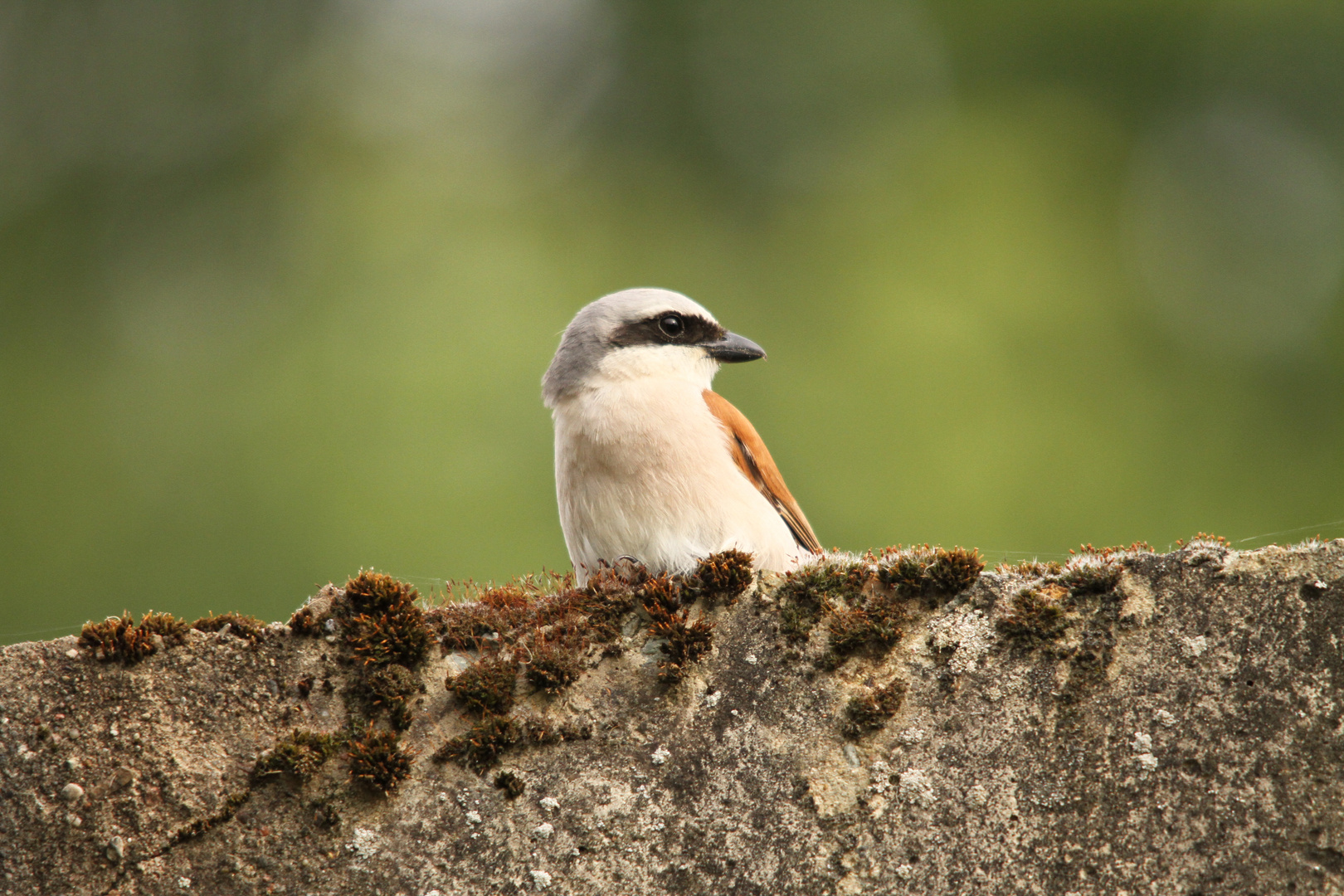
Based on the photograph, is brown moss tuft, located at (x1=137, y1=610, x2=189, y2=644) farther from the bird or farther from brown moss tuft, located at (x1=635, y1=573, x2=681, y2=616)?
the bird

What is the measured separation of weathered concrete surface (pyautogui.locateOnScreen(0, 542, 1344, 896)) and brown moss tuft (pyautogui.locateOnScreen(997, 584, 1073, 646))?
0.04 metres

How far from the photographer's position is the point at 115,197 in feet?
58.1

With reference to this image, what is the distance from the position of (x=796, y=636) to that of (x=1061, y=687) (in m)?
0.83

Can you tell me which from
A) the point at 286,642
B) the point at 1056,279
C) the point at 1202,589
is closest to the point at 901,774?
the point at 1202,589

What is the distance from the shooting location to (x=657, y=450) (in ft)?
16.4

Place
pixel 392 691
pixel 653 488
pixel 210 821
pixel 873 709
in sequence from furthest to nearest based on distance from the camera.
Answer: pixel 653 488, pixel 392 691, pixel 873 709, pixel 210 821

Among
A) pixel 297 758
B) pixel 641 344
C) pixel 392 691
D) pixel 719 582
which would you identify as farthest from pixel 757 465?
pixel 297 758

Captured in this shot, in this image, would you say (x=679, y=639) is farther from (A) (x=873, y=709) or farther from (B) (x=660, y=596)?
(A) (x=873, y=709)

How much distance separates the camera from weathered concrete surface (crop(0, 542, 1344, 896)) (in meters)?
2.77

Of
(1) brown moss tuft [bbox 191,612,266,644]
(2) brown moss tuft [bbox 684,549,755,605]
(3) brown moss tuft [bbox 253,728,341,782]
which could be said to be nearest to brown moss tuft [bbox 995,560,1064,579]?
(2) brown moss tuft [bbox 684,549,755,605]

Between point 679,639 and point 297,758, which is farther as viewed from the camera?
point 679,639

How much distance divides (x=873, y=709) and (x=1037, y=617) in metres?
0.59

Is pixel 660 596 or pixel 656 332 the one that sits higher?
pixel 656 332

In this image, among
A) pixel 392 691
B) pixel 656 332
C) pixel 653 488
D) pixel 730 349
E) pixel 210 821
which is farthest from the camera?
pixel 730 349
